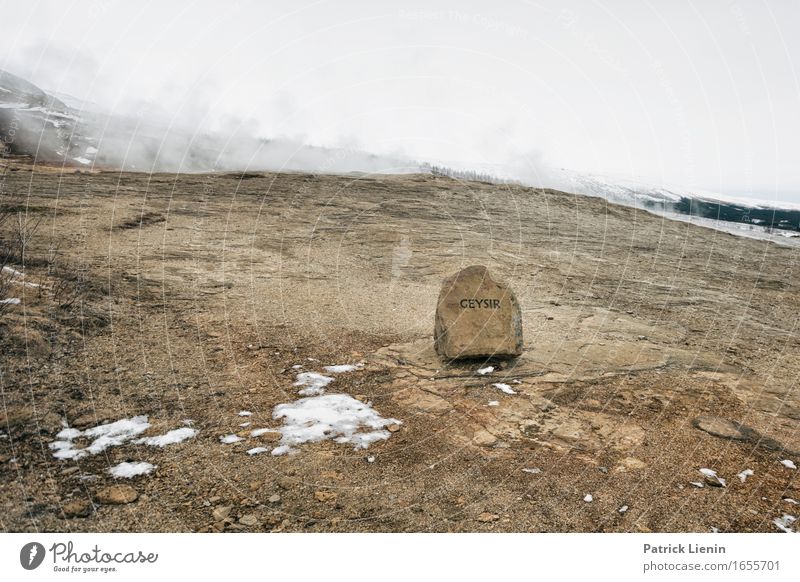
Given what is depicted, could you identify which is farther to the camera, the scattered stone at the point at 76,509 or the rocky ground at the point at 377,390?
the rocky ground at the point at 377,390

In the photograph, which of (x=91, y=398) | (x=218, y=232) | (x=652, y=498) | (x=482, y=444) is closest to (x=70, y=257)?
(x=218, y=232)

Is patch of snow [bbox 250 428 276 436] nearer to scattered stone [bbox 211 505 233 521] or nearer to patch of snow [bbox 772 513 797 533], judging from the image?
scattered stone [bbox 211 505 233 521]

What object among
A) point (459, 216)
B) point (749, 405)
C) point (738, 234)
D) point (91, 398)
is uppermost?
point (738, 234)

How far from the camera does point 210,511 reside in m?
4.23

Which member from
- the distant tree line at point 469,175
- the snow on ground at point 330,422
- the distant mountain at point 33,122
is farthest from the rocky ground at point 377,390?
the distant tree line at point 469,175

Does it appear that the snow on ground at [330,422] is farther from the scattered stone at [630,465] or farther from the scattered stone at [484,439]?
the scattered stone at [630,465]

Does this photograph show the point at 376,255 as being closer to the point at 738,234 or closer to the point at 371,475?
the point at 371,475

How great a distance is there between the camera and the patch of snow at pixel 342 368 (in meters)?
7.23

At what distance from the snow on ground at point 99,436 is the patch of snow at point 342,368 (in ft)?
8.12

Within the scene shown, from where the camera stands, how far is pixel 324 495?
4.50 m

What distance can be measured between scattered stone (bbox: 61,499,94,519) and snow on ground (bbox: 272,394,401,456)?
161 centimetres

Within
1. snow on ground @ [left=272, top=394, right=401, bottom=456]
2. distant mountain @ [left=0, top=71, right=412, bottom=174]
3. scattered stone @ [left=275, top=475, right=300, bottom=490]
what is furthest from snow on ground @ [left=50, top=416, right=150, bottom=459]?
distant mountain @ [left=0, top=71, right=412, bottom=174]

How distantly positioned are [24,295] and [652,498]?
28.8 ft

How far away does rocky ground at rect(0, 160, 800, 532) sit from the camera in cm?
438
